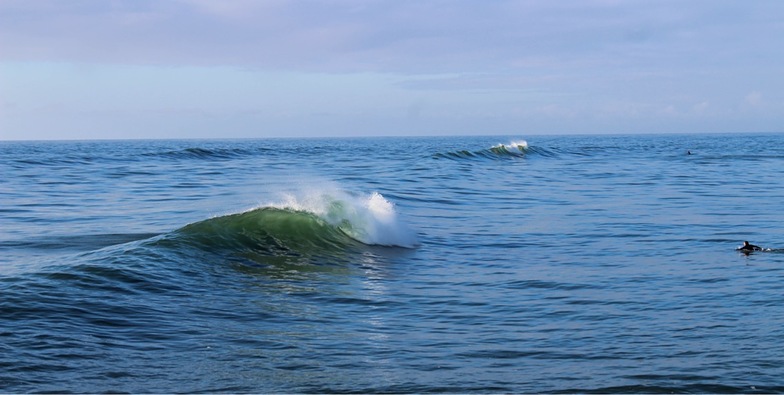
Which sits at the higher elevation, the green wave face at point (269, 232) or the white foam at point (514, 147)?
the white foam at point (514, 147)

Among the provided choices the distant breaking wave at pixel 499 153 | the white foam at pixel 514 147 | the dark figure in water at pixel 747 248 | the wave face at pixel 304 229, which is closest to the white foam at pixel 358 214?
the wave face at pixel 304 229

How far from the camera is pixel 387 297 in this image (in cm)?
1146

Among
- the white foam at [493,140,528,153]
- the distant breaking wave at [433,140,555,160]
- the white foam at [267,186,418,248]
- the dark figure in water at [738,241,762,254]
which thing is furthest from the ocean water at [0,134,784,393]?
the white foam at [493,140,528,153]

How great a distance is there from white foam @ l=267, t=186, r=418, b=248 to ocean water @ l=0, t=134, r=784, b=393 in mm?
55

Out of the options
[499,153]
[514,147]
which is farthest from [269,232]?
[514,147]

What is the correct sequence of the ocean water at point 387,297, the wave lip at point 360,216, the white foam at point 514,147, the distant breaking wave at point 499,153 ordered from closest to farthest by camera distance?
the ocean water at point 387,297, the wave lip at point 360,216, the distant breaking wave at point 499,153, the white foam at point 514,147

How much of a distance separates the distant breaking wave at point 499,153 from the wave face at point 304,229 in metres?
38.1

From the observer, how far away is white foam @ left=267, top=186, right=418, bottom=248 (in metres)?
17.2

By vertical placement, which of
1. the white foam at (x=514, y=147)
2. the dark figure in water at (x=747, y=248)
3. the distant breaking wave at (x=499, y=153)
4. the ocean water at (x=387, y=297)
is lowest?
the ocean water at (x=387, y=297)

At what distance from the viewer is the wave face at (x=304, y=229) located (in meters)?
15.3

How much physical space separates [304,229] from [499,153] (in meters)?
47.6

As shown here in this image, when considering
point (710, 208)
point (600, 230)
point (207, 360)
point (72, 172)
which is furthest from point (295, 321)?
point (72, 172)

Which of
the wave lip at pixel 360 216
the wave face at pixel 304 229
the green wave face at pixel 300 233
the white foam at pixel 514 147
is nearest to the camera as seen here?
the green wave face at pixel 300 233

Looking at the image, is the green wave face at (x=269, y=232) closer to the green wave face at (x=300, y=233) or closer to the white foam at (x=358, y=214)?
the green wave face at (x=300, y=233)
